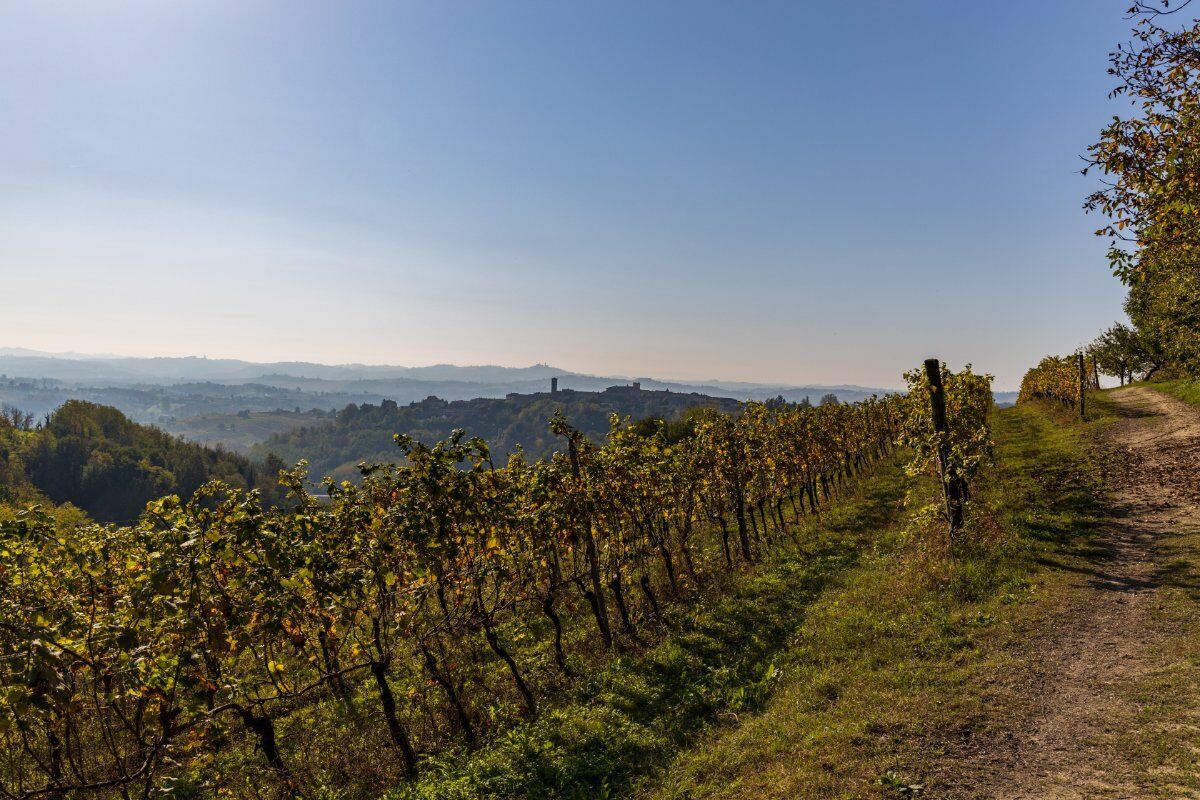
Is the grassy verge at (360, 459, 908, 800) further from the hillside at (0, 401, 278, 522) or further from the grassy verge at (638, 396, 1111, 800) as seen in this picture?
the hillside at (0, 401, 278, 522)

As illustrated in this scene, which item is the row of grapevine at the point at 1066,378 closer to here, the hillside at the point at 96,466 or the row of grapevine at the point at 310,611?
the row of grapevine at the point at 310,611

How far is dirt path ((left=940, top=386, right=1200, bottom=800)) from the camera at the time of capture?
7.94 m

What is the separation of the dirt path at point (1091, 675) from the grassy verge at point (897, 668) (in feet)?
1.54

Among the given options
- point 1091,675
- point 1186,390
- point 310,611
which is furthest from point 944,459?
point 1186,390

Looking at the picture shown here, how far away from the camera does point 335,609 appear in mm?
10648

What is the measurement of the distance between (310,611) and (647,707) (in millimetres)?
7203

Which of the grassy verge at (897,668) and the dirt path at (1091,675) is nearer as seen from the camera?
the dirt path at (1091,675)

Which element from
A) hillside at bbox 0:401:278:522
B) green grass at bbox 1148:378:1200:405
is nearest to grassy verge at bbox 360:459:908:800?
green grass at bbox 1148:378:1200:405

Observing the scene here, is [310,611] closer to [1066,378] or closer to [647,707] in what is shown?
[647,707]

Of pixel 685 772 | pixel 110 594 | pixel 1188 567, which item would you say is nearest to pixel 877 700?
pixel 685 772

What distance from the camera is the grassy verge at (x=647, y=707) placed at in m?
10.2

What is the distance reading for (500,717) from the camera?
1375 centimetres

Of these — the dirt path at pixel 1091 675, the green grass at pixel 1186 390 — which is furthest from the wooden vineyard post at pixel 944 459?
the green grass at pixel 1186 390

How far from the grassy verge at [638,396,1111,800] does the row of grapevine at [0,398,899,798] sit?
18.0ft
